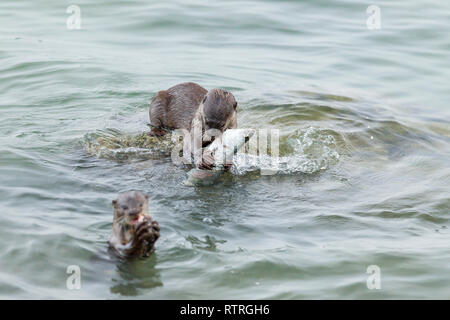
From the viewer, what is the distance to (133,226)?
3.97 m

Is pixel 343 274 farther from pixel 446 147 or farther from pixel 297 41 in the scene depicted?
pixel 297 41

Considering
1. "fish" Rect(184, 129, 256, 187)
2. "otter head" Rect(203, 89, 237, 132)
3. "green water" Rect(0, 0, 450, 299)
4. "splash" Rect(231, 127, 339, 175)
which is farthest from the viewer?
"splash" Rect(231, 127, 339, 175)

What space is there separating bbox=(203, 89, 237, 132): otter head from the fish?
0.10m

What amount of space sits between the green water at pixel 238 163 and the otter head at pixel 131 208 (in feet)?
1.20

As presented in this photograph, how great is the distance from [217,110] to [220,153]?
352 millimetres

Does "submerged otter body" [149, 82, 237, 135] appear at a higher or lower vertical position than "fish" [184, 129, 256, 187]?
higher

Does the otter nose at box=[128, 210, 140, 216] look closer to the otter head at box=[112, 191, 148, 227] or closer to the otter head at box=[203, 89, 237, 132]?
the otter head at box=[112, 191, 148, 227]

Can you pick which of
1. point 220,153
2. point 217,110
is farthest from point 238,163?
point 217,110

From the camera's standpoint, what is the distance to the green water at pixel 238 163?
4.37m

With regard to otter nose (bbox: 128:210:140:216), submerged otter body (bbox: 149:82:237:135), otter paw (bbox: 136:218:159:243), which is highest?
submerged otter body (bbox: 149:82:237:135)

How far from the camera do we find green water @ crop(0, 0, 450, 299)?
437 centimetres

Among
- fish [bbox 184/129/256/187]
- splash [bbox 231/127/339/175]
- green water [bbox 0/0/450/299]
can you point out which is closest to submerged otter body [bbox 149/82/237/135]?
green water [bbox 0/0/450/299]

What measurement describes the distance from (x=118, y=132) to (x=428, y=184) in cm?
317

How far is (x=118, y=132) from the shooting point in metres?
7.16
